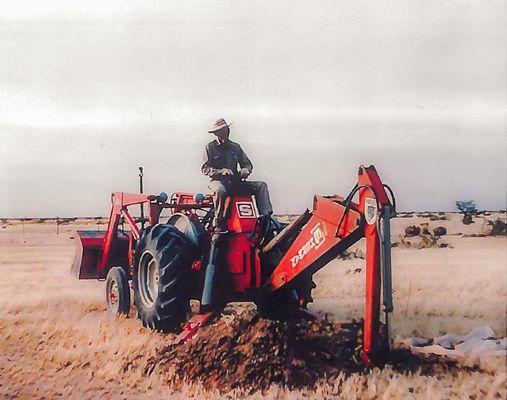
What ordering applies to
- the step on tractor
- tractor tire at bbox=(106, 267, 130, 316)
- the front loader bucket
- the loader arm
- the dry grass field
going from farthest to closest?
the front loader bucket, tractor tire at bbox=(106, 267, 130, 316), the dry grass field, the step on tractor, the loader arm

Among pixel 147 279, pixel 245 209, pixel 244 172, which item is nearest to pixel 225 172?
pixel 244 172

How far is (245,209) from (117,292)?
6.11 ft

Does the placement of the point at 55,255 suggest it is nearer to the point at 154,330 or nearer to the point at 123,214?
the point at 123,214

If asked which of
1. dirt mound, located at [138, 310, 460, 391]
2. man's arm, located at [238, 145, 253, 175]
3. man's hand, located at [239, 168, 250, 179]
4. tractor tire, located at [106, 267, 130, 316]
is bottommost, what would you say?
dirt mound, located at [138, 310, 460, 391]

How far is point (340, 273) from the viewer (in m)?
8.09

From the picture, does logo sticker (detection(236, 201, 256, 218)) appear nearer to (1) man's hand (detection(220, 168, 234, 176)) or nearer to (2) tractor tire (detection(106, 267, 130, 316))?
(1) man's hand (detection(220, 168, 234, 176))

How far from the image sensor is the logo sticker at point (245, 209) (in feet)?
21.4

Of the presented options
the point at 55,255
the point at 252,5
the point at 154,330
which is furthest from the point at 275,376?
the point at 55,255

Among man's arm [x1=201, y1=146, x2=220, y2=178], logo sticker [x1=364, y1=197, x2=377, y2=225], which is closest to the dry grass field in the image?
logo sticker [x1=364, y1=197, x2=377, y2=225]

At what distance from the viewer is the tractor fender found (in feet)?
22.0

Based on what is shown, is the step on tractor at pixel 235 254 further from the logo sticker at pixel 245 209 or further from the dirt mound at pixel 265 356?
the dirt mound at pixel 265 356

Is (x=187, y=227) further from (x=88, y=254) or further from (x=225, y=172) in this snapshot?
(x=88, y=254)

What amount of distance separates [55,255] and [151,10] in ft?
12.9

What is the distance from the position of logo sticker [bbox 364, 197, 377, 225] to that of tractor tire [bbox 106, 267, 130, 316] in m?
3.08
